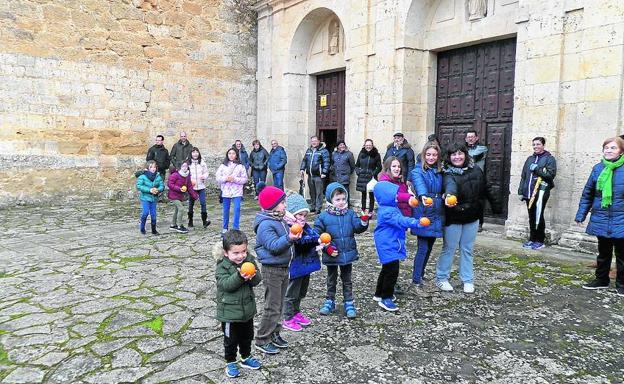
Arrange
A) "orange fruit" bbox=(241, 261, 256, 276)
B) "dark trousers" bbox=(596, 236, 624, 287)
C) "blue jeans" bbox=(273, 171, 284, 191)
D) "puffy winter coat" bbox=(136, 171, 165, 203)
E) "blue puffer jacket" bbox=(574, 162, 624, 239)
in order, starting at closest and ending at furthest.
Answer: "orange fruit" bbox=(241, 261, 256, 276)
"blue puffer jacket" bbox=(574, 162, 624, 239)
"dark trousers" bbox=(596, 236, 624, 287)
"puffy winter coat" bbox=(136, 171, 165, 203)
"blue jeans" bbox=(273, 171, 284, 191)

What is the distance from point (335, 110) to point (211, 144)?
3688 millimetres

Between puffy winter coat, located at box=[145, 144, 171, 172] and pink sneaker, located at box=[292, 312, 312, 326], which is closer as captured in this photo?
pink sneaker, located at box=[292, 312, 312, 326]

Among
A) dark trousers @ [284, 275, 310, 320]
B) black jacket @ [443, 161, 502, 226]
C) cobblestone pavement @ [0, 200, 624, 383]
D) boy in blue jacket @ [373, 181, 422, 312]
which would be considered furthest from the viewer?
black jacket @ [443, 161, 502, 226]

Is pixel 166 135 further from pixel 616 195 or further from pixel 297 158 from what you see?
pixel 616 195

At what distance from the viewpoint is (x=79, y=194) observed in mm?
11250

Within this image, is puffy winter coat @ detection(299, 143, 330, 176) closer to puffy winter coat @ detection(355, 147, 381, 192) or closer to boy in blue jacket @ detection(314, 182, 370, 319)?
puffy winter coat @ detection(355, 147, 381, 192)

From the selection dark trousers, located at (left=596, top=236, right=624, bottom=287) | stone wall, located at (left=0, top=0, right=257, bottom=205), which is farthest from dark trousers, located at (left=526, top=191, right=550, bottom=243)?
stone wall, located at (left=0, top=0, right=257, bottom=205)

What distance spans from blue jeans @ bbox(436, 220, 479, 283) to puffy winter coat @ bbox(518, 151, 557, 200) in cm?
253

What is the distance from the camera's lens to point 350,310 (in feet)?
13.6

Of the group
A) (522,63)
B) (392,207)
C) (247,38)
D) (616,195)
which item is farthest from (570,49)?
(247,38)

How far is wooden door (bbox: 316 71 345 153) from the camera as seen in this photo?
1201 centimetres

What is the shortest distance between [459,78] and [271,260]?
23.4ft

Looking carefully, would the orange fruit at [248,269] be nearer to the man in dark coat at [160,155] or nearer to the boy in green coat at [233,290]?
the boy in green coat at [233,290]

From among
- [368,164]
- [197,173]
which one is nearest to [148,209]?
[197,173]
